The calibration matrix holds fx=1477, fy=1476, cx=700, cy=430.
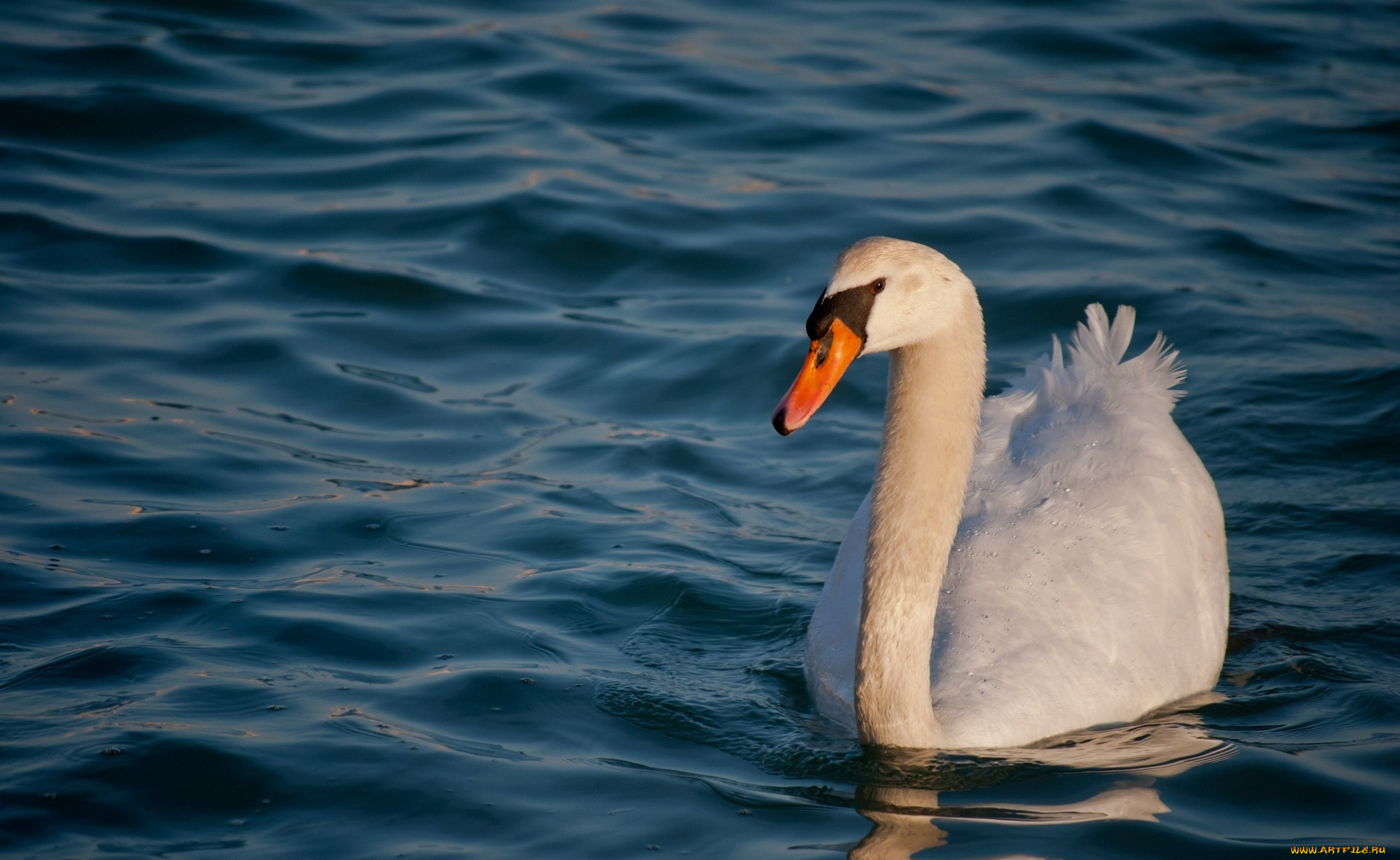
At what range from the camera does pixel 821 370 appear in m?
4.78

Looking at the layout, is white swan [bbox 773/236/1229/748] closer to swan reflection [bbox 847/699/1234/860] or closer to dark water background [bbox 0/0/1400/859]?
swan reflection [bbox 847/699/1234/860]

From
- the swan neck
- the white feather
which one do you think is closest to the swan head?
the swan neck

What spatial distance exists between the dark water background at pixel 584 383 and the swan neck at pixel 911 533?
0.89 ft

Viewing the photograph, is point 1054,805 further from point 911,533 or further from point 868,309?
point 868,309

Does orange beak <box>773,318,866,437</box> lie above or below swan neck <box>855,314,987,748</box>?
above

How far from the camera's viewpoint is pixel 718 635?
653 cm

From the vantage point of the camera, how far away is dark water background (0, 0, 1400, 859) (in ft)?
17.0

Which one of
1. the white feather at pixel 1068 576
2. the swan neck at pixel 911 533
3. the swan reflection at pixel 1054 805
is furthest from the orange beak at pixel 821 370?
the swan reflection at pixel 1054 805

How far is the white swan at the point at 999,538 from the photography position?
493 centimetres

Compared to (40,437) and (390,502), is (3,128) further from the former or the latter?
(390,502)

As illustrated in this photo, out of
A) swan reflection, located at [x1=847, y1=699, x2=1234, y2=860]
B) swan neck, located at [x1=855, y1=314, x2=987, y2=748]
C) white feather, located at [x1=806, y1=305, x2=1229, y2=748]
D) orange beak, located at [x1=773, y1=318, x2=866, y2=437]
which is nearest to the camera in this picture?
orange beak, located at [x1=773, y1=318, x2=866, y2=437]

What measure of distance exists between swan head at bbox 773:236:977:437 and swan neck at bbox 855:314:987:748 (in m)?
0.20

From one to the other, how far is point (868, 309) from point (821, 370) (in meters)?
0.25

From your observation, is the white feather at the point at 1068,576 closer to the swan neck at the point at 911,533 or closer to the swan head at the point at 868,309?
the swan neck at the point at 911,533
